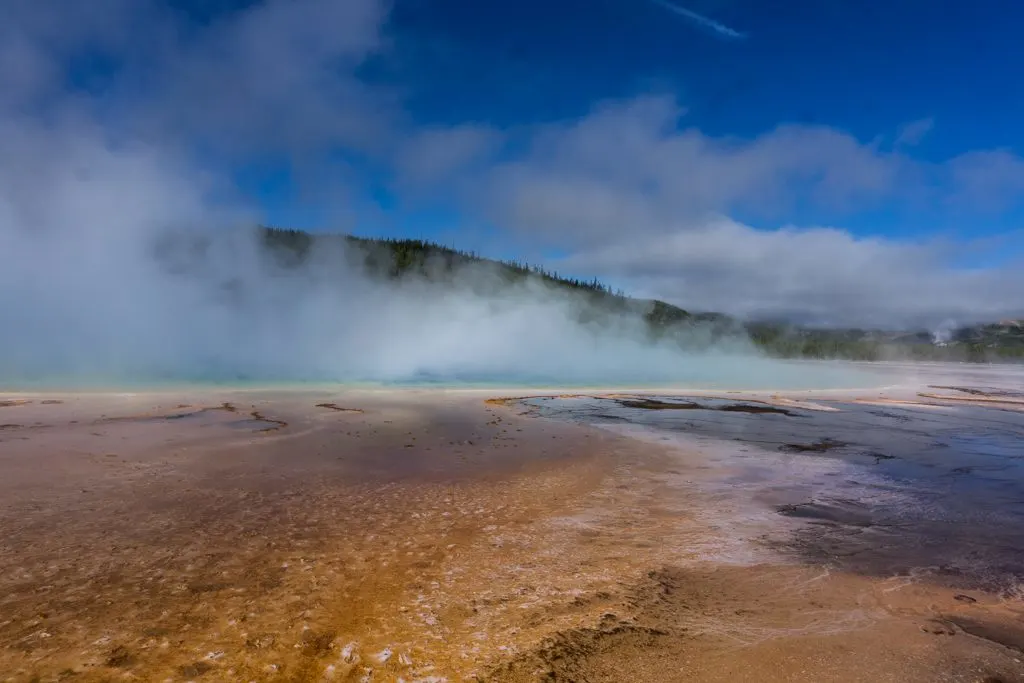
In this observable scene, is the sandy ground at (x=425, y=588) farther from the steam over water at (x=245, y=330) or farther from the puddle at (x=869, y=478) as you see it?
the steam over water at (x=245, y=330)

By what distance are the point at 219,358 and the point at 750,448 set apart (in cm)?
2875

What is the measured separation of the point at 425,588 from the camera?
3535mm

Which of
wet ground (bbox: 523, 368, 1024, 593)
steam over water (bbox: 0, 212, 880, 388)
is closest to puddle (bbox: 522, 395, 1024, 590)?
wet ground (bbox: 523, 368, 1024, 593)

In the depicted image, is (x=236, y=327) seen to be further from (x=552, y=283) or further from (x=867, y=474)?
(x=552, y=283)

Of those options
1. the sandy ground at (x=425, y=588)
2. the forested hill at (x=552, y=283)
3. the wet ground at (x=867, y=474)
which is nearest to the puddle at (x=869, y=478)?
the wet ground at (x=867, y=474)

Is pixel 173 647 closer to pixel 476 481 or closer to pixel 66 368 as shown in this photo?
pixel 476 481

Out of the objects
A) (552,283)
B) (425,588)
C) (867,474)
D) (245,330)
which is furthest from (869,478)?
(552,283)

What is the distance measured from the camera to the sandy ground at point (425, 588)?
8.93 ft

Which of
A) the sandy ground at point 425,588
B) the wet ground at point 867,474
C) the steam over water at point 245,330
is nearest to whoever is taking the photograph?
the sandy ground at point 425,588

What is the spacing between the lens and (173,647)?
2764 mm

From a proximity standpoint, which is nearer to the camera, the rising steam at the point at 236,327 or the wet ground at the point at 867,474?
the wet ground at the point at 867,474

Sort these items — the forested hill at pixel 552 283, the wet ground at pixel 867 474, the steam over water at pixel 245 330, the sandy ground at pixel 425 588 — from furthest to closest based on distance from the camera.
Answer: the forested hill at pixel 552 283 < the steam over water at pixel 245 330 < the wet ground at pixel 867 474 < the sandy ground at pixel 425 588

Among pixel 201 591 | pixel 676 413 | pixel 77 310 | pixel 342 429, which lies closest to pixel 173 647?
pixel 201 591

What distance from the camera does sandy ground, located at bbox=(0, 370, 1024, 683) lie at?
2723 mm
